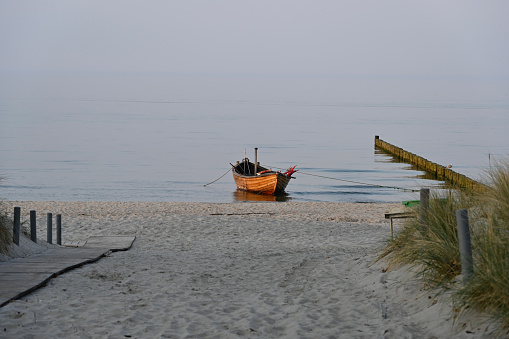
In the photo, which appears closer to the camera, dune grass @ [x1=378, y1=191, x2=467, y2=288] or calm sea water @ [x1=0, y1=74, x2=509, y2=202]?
dune grass @ [x1=378, y1=191, x2=467, y2=288]

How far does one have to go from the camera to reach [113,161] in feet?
144

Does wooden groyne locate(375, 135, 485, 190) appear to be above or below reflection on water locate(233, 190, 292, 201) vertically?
above

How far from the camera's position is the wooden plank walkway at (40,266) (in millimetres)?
6504

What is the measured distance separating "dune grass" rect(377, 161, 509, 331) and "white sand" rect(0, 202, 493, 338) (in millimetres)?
207

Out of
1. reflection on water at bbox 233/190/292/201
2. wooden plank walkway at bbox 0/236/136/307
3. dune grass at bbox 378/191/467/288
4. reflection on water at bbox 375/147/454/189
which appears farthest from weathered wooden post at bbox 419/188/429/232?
reflection on water at bbox 233/190/292/201

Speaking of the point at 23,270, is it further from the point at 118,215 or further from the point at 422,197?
the point at 118,215

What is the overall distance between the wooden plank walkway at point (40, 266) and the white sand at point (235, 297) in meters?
0.15

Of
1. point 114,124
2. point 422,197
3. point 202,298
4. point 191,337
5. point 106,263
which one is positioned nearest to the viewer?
point 191,337

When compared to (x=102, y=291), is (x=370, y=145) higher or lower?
higher

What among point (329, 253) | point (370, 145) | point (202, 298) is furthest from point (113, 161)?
point (202, 298)

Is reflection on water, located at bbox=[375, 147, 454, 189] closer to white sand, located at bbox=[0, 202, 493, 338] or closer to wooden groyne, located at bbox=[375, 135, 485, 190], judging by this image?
wooden groyne, located at bbox=[375, 135, 485, 190]

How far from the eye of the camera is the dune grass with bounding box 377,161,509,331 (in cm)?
490

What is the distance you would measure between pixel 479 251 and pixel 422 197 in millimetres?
1990

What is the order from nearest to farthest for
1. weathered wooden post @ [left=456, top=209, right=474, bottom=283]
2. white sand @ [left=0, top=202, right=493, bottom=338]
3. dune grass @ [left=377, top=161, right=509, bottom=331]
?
dune grass @ [left=377, top=161, right=509, bottom=331], weathered wooden post @ [left=456, top=209, right=474, bottom=283], white sand @ [left=0, top=202, right=493, bottom=338]
